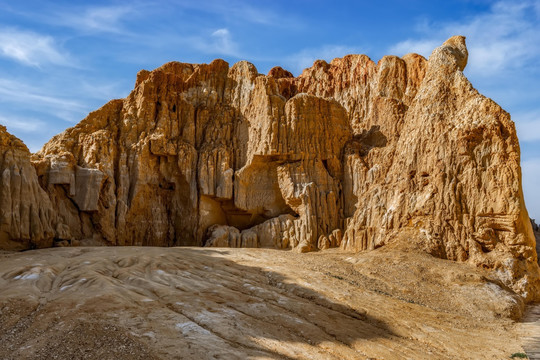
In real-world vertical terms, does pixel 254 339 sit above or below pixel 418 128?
below

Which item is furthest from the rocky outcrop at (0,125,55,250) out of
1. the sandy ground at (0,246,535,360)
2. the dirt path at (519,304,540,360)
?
the dirt path at (519,304,540,360)

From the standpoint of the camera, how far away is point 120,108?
Answer: 32.3 m

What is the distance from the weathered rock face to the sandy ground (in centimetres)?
319

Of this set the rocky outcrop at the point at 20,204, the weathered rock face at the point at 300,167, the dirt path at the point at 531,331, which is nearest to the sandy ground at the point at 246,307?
the dirt path at the point at 531,331

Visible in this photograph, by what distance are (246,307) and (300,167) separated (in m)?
18.3

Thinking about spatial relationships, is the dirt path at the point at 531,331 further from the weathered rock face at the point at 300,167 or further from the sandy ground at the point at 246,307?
the weathered rock face at the point at 300,167

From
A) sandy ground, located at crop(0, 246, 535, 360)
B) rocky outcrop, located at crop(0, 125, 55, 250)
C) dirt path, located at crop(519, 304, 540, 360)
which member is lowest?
dirt path, located at crop(519, 304, 540, 360)

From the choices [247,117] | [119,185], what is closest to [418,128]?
[247,117]

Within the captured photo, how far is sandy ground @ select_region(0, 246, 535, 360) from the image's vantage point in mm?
10516

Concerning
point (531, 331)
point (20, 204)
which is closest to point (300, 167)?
point (20, 204)

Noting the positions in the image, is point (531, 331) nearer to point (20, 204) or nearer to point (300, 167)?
point (300, 167)

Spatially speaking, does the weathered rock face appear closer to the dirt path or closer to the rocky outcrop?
the rocky outcrop

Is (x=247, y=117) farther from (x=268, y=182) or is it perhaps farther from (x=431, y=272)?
(x=431, y=272)

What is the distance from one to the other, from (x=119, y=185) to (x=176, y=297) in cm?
1762
